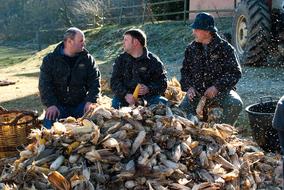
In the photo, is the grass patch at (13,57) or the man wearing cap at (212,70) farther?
the grass patch at (13,57)

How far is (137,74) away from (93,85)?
1.58ft

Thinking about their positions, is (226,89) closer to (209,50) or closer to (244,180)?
(209,50)

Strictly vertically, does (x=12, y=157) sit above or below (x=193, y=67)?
below

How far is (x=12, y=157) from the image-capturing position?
485 cm

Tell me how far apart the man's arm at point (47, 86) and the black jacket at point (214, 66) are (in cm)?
138

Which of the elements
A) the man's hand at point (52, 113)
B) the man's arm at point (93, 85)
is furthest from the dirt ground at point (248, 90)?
the man's hand at point (52, 113)

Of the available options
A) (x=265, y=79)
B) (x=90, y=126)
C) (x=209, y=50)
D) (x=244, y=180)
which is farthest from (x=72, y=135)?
(x=265, y=79)

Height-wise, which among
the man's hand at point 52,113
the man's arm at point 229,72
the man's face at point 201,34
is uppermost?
the man's face at point 201,34

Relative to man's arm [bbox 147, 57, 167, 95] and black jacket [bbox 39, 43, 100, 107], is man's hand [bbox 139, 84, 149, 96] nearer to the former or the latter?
man's arm [bbox 147, 57, 167, 95]

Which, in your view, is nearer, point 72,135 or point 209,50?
point 72,135

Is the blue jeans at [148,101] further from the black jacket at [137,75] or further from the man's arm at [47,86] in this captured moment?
the man's arm at [47,86]

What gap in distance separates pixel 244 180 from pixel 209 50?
143 centimetres

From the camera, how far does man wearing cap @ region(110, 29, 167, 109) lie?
5289mm

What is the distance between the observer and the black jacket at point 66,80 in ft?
17.5
